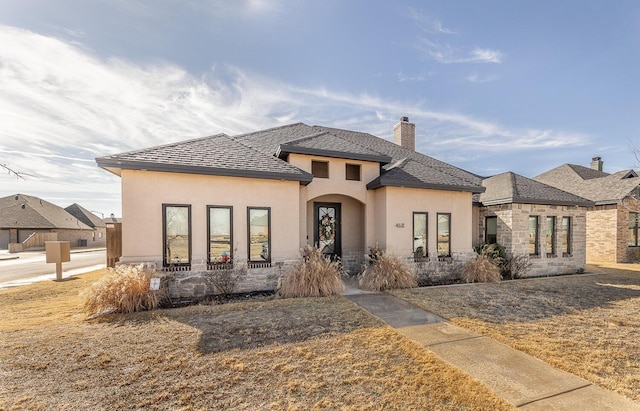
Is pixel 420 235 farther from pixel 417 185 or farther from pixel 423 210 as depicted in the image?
pixel 417 185

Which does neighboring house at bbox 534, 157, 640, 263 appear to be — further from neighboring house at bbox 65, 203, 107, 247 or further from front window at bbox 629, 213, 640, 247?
neighboring house at bbox 65, 203, 107, 247

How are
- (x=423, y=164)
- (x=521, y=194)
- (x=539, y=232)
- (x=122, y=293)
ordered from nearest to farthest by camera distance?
(x=122, y=293)
(x=521, y=194)
(x=539, y=232)
(x=423, y=164)

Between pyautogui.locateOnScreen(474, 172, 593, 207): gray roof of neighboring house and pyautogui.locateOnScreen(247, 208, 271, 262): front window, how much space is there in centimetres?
970

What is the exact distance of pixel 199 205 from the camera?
7.82 metres

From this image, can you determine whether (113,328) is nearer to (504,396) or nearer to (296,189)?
(296,189)

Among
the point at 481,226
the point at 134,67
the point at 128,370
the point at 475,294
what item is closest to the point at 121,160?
the point at 134,67

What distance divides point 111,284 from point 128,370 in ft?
11.1

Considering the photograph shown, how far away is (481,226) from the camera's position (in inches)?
495

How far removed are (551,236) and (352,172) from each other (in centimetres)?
945

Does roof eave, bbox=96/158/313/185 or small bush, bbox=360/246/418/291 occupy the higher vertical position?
roof eave, bbox=96/158/313/185

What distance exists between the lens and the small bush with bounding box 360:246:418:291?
27.6 ft

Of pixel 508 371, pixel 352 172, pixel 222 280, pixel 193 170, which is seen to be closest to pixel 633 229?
pixel 352 172

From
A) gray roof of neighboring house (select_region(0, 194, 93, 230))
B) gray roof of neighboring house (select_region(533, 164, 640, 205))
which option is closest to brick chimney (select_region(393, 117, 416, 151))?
gray roof of neighboring house (select_region(533, 164, 640, 205))

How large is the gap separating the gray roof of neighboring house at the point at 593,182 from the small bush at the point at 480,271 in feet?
39.8
